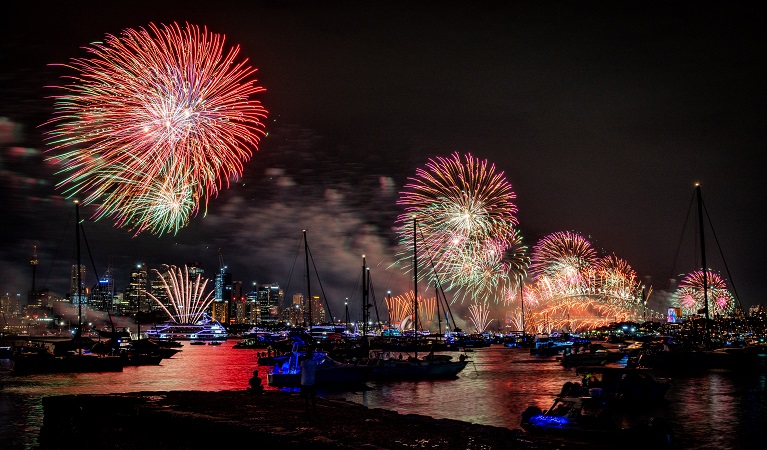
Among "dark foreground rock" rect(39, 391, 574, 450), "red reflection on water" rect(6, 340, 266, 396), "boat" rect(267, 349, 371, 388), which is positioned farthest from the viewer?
"red reflection on water" rect(6, 340, 266, 396)

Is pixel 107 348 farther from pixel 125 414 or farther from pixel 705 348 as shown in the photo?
pixel 125 414

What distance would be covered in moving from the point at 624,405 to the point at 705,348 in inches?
1792

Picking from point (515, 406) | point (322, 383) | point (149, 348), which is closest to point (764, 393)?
point (515, 406)

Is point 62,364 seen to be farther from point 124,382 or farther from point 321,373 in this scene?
point 321,373

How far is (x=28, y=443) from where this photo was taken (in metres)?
24.0

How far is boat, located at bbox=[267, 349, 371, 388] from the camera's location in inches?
1866

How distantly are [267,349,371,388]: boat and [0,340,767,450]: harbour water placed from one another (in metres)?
1.27

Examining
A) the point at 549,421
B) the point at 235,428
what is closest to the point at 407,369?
the point at 549,421

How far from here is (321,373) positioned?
49562 millimetres

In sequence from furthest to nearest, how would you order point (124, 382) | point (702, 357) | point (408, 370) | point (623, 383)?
1. point (702, 357)
2. point (408, 370)
3. point (124, 382)
4. point (623, 383)

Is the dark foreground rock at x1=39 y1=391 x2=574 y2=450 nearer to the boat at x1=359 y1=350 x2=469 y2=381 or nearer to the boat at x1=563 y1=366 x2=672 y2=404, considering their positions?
the boat at x1=563 y1=366 x2=672 y2=404

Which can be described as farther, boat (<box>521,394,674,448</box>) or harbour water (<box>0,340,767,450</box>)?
harbour water (<box>0,340,767,450</box>)

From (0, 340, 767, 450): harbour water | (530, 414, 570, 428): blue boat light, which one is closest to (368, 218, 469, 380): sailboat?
(0, 340, 767, 450): harbour water

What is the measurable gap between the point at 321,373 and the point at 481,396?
1117 centimetres
